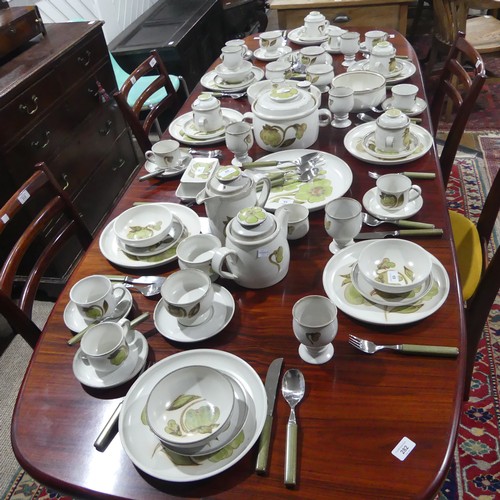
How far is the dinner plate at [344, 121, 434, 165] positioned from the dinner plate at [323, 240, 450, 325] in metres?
0.39

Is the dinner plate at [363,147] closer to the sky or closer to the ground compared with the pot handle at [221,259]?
closer to the ground

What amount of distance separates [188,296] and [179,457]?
11.6 inches

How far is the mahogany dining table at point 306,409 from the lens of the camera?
645 mm

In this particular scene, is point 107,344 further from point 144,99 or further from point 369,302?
point 144,99

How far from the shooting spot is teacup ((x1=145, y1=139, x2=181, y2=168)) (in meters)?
1.29

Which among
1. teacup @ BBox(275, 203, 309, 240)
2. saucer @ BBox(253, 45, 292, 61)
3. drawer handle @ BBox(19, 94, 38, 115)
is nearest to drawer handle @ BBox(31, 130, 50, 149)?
drawer handle @ BBox(19, 94, 38, 115)

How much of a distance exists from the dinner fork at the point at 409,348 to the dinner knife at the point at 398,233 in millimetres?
269

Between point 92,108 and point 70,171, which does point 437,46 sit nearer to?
point 92,108

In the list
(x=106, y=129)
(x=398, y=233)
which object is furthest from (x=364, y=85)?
(x=106, y=129)

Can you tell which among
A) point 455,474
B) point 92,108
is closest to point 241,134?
point 455,474

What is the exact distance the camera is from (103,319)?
35.4 inches

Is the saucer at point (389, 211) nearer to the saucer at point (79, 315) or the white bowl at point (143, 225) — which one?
the white bowl at point (143, 225)

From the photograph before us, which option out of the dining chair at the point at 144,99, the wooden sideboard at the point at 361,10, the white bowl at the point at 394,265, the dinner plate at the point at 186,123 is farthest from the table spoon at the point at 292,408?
the wooden sideboard at the point at 361,10

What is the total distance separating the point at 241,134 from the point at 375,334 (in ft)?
2.15
